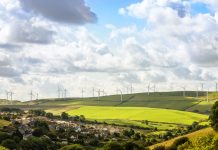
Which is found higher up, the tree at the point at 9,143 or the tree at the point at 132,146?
the tree at the point at 132,146

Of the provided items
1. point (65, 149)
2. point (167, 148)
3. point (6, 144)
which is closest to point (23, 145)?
point (6, 144)

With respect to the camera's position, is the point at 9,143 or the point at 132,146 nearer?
the point at 132,146

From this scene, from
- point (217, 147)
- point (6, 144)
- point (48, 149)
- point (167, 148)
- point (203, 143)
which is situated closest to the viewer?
point (217, 147)

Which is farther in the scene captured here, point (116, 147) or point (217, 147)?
point (116, 147)

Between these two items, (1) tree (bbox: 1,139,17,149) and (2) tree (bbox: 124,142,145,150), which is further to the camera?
(1) tree (bbox: 1,139,17,149)

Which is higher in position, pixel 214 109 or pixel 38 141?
pixel 214 109

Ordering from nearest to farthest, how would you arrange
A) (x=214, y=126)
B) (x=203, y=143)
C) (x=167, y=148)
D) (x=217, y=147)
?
(x=217, y=147)
(x=203, y=143)
(x=167, y=148)
(x=214, y=126)

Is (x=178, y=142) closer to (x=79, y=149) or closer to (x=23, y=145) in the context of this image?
(x=79, y=149)

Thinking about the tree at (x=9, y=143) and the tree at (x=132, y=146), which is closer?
the tree at (x=132, y=146)

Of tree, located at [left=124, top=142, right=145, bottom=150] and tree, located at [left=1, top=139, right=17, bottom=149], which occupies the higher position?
tree, located at [left=124, top=142, right=145, bottom=150]

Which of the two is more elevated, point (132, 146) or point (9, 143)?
point (132, 146)
